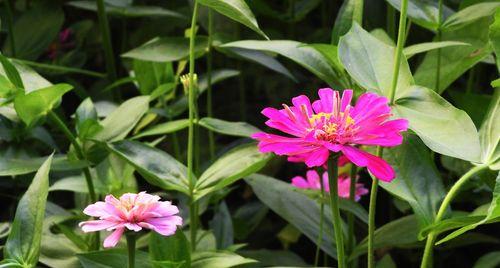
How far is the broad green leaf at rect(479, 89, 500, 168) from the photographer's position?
74cm

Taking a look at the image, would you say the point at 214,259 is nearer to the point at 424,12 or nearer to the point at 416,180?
the point at 416,180

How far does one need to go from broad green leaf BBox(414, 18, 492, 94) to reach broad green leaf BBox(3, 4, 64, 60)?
600mm

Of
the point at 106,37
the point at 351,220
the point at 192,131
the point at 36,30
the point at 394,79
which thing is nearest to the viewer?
the point at 394,79

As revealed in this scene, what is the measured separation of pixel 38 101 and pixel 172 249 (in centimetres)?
23

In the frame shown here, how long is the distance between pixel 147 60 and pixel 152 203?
Result: 43 cm

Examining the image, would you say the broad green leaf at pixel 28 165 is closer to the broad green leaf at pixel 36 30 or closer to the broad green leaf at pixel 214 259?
the broad green leaf at pixel 214 259

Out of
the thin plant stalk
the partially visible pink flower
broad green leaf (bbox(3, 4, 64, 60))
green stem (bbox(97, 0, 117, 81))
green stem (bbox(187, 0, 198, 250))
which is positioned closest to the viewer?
the thin plant stalk

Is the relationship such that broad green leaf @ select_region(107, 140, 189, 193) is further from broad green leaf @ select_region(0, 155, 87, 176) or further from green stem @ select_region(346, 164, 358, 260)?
green stem @ select_region(346, 164, 358, 260)

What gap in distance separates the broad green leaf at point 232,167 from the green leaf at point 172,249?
0.09 metres

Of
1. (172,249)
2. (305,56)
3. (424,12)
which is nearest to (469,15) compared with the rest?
(424,12)

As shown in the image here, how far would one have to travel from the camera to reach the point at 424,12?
99cm

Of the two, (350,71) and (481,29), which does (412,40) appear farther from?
(350,71)

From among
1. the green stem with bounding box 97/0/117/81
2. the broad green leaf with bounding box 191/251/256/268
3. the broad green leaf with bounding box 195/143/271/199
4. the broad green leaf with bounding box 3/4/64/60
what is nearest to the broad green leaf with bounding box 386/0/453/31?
the broad green leaf with bounding box 195/143/271/199

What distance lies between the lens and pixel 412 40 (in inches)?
52.5
